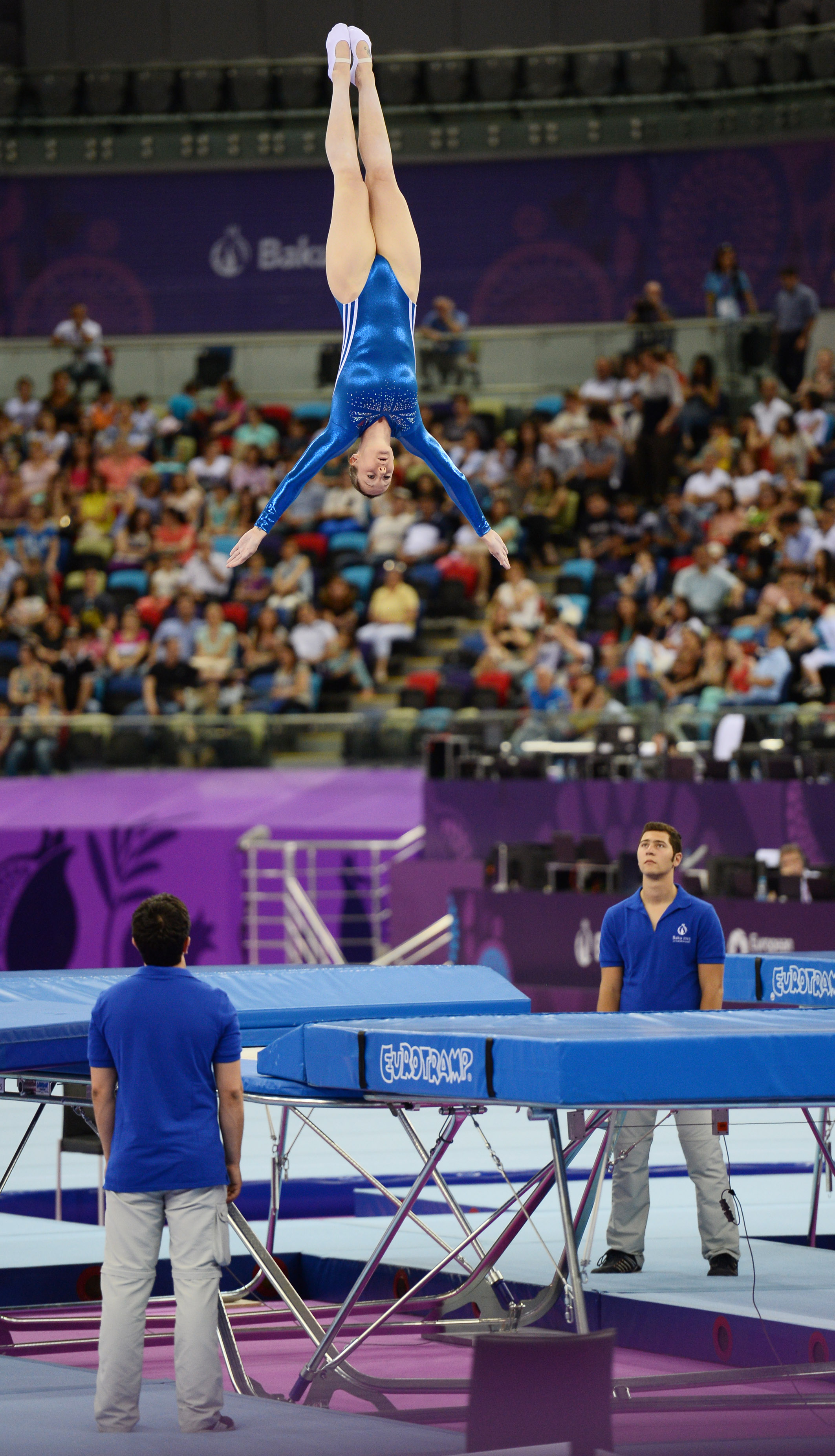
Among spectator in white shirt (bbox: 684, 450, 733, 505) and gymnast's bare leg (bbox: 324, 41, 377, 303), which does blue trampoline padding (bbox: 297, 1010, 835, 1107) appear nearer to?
gymnast's bare leg (bbox: 324, 41, 377, 303)

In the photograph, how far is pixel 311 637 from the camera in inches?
589

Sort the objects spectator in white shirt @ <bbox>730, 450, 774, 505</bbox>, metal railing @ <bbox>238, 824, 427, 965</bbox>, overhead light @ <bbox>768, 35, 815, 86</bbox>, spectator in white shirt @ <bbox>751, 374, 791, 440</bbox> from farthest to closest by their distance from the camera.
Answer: overhead light @ <bbox>768, 35, 815, 86</bbox> → spectator in white shirt @ <bbox>751, 374, 791, 440</bbox> → spectator in white shirt @ <bbox>730, 450, 774, 505</bbox> → metal railing @ <bbox>238, 824, 427, 965</bbox>

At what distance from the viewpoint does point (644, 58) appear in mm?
19359

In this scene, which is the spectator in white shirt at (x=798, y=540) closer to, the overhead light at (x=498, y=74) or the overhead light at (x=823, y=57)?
the overhead light at (x=823, y=57)

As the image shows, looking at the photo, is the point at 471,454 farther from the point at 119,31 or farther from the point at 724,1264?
the point at 724,1264

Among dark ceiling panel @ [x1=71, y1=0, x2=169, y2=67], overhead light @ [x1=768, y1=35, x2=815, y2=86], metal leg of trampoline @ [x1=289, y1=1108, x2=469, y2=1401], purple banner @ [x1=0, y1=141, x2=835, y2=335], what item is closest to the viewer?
metal leg of trampoline @ [x1=289, y1=1108, x2=469, y2=1401]

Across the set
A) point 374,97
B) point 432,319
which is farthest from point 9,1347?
point 432,319

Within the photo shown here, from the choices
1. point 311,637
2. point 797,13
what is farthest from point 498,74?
point 311,637

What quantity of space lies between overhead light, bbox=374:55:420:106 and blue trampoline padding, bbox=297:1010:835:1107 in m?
16.6

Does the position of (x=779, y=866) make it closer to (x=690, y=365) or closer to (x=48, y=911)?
(x=48, y=911)

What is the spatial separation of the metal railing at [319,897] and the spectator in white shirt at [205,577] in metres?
2.96

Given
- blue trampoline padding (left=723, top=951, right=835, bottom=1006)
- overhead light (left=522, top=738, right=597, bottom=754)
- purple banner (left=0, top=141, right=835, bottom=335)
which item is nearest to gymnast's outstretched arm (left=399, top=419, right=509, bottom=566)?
blue trampoline padding (left=723, top=951, right=835, bottom=1006)

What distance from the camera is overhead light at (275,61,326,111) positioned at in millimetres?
20000

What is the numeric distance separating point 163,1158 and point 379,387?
2956 millimetres
